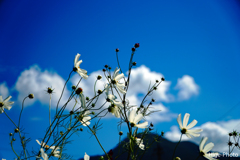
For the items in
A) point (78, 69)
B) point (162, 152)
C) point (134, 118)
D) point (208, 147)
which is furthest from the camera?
point (162, 152)

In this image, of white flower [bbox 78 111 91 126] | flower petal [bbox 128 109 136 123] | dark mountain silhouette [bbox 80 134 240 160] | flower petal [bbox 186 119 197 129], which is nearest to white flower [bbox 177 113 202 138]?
flower petal [bbox 186 119 197 129]

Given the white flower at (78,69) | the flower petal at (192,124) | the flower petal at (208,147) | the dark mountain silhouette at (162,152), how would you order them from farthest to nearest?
the dark mountain silhouette at (162,152) → the white flower at (78,69) → the flower petal at (192,124) → the flower petal at (208,147)

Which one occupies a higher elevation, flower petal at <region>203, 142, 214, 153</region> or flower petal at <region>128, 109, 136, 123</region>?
flower petal at <region>128, 109, 136, 123</region>

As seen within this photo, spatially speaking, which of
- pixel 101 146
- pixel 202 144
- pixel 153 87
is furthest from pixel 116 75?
pixel 153 87

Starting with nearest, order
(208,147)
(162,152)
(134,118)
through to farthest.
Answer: (208,147)
(134,118)
(162,152)

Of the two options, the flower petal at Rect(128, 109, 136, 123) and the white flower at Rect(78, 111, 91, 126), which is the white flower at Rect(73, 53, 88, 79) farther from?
the flower petal at Rect(128, 109, 136, 123)

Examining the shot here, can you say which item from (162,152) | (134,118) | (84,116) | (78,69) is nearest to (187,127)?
(134,118)

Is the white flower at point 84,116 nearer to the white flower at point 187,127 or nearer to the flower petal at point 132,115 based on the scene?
the flower petal at point 132,115

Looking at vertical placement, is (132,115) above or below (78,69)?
below

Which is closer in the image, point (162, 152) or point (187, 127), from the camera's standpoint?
point (187, 127)

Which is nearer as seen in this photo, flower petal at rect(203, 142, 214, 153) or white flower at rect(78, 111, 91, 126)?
flower petal at rect(203, 142, 214, 153)

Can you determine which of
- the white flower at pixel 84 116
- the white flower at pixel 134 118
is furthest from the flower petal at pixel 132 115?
the white flower at pixel 84 116

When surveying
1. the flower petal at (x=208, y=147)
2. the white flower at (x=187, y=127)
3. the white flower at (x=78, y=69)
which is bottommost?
the flower petal at (x=208, y=147)

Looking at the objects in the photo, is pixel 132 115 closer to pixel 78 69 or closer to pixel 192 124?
pixel 192 124
